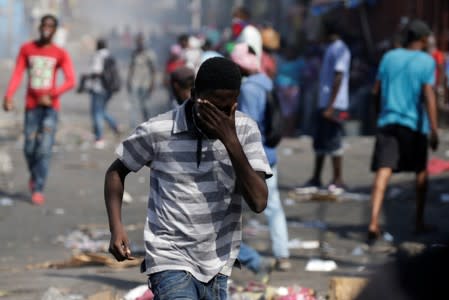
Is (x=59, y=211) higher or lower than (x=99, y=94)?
lower

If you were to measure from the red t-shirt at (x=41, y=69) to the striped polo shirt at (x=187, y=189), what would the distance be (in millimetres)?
6188

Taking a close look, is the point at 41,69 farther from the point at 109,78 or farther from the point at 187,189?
the point at 187,189

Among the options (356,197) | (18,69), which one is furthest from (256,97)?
(356,197)

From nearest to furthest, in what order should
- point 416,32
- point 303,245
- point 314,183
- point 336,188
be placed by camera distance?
1. point 416,32
2. point 303,245
3. point 336,188
4. point 314,183

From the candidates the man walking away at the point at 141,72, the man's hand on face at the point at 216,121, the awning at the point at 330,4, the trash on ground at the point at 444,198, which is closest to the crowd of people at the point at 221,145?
the man's hand on face at the point at 216,121

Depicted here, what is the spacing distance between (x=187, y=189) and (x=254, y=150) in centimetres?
30

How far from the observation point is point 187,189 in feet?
11.8

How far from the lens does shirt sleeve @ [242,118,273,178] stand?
361 cm

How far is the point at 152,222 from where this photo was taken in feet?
12.2

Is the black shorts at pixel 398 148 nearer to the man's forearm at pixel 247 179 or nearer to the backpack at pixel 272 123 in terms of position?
the backpack at pixel 272 123

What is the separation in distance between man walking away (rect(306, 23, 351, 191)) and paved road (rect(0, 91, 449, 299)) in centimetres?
49

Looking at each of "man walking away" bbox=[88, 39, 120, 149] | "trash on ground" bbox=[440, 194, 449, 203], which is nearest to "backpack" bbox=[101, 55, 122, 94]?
"man walking away" bbox=[88, 39, 120, 149]

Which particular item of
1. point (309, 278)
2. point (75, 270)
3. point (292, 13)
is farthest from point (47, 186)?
point (292, 13)

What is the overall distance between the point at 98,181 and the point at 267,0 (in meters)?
29.4
